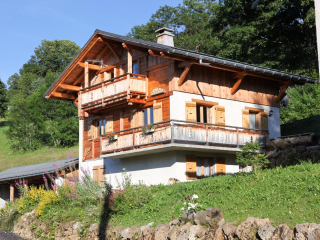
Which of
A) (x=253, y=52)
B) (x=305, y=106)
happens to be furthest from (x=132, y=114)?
(x=305, y=106)

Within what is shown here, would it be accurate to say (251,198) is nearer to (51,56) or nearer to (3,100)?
(3,100)

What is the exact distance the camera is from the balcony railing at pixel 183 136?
70.3 feet

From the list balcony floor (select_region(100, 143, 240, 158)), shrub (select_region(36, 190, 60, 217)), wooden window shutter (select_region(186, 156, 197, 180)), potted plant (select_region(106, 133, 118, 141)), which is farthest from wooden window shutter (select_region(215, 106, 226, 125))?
shrub (select_region(36, 190, 60, 217))

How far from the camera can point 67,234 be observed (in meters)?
19.7

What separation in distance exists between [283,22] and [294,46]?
2223 millimetres

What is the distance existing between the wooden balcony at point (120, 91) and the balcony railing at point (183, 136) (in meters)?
1.78

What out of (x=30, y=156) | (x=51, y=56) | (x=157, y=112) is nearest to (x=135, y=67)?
(x=157, y=112)

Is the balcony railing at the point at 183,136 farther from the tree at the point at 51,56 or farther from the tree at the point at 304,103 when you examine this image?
the tree at the point at 51,56

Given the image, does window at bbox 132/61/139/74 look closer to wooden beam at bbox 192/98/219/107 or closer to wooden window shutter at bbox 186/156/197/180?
wooden beam at bbox 192/98/219/107

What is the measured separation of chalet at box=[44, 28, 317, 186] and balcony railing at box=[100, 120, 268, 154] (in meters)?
0.05

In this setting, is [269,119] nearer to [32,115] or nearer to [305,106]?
[305,106]

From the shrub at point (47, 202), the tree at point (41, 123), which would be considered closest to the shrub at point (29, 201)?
the shrub at point (47, 202)

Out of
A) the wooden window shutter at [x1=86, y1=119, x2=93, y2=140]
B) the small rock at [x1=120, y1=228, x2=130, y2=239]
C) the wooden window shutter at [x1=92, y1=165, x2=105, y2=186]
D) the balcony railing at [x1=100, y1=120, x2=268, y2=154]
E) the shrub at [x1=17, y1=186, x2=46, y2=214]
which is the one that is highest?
the wooden window shutter at [x1=86, y1=119, x2=93, y2=140]

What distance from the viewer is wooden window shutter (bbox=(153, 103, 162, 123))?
23375 mm
